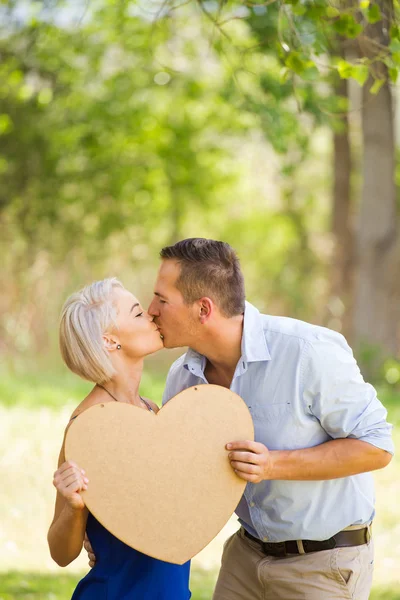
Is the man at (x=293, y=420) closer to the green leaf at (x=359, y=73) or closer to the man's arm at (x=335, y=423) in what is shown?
the man's arm at (x=335, y=423)

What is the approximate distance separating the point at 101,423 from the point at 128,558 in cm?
45

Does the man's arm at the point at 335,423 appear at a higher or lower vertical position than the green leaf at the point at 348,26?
lower

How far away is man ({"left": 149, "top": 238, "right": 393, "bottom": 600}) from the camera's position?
8.34 feet

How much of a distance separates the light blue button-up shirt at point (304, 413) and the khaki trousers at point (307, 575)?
8 cm

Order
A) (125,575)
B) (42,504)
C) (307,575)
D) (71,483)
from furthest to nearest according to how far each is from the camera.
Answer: (42,504), (307,575), (125,575), (71,483)

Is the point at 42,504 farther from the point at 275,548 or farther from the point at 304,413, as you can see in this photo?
the point at 304,413

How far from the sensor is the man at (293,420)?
254cm

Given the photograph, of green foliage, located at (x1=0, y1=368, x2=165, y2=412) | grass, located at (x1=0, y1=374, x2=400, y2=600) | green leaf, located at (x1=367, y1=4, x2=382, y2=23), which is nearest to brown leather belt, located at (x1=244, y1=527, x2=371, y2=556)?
green leaf, located at (x1=367, y1=4, x2=382, y2=23)

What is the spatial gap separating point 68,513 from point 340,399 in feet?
2.81

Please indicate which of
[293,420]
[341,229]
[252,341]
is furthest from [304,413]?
[341,229]

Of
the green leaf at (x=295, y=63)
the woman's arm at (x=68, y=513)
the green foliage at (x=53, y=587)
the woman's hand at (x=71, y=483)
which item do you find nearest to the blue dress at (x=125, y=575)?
the woman's arm at (x=68, y=513)

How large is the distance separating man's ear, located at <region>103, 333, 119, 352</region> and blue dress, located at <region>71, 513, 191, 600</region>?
1.65 feet

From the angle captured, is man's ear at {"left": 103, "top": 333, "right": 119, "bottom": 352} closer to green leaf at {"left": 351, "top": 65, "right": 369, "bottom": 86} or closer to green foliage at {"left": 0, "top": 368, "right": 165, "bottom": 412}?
green leaf at {"left": 351, "top": 65, "right": 369, "bottom": 86}

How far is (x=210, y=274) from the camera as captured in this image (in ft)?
8.82
